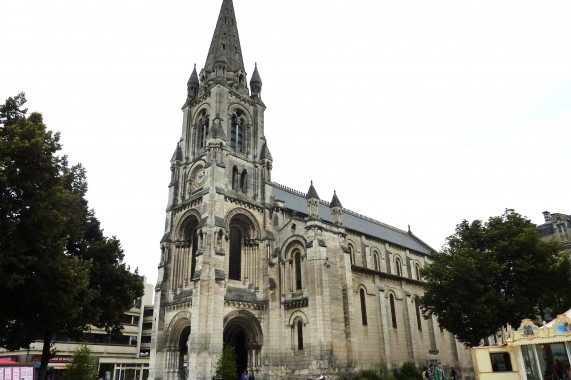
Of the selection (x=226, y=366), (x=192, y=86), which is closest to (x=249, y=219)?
(x=226, y=366)

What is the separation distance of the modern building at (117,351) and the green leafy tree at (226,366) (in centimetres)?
2554

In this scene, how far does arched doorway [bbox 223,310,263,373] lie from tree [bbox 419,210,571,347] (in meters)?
14.3

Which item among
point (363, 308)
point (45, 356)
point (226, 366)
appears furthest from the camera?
point (363, 308)

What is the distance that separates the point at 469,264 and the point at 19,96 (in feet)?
94.7

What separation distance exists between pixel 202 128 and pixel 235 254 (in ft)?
46.1

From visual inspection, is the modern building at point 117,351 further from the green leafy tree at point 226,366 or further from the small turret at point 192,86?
the small turret at point 192,86

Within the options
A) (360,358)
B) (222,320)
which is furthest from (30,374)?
(360,358)

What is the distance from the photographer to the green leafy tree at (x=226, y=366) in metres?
27.8

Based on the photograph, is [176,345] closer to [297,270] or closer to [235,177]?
[297,270]

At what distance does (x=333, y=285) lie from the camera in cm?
3331

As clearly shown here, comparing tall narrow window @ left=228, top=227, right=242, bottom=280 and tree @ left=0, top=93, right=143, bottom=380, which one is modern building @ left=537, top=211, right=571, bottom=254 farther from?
tree @ left=0, top=93, right=143, bottom=380

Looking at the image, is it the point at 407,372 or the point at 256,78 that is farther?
the point at 256,78

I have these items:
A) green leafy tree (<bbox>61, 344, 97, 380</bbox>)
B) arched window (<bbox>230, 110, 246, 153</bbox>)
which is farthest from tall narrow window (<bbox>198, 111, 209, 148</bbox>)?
green leafy tree (<bbox>61, 344, 97, 380</bbox>)

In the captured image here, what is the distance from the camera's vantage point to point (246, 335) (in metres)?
33.9
